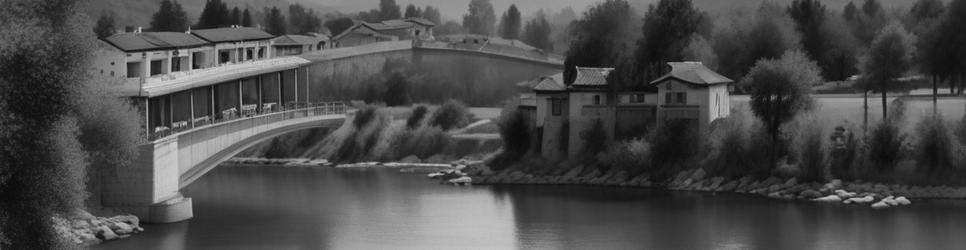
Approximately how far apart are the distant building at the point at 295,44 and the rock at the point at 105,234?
4452 centimetres

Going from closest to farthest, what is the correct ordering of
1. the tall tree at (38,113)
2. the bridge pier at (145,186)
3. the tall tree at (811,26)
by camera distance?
the tall tree at (38,113) < the bridge pier at (145,186) < the tall tree at (811,26)

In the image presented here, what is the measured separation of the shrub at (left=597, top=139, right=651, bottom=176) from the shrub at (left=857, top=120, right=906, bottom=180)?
7.64 m

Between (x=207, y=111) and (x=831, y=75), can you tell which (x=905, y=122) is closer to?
(x=831, y=75)

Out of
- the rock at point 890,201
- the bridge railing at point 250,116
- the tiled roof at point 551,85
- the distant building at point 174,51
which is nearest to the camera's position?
the bridge railing at point 250,116

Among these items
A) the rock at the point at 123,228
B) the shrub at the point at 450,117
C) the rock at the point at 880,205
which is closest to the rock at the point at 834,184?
the rock at the point at 880,205

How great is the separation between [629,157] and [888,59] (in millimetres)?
9332

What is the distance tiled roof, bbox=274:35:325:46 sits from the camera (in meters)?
92.2

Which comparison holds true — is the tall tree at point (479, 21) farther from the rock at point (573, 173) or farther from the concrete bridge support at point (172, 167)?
the concrete bridge support at point (172, 167)

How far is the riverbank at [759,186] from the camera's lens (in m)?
55.7

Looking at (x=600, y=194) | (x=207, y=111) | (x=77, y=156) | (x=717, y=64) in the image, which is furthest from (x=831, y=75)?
(x=77, y=156)

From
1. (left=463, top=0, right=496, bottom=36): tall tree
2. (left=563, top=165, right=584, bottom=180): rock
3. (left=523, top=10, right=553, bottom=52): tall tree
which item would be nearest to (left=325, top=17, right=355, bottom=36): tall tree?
(left=523, top=10, right=553, bottom=52): tall tree

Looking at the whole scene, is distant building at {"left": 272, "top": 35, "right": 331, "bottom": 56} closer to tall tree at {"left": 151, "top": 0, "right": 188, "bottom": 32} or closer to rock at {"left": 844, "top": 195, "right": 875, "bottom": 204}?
tall tree at {"left": 151, "top": 0, "right": 188, "bottom": 32}

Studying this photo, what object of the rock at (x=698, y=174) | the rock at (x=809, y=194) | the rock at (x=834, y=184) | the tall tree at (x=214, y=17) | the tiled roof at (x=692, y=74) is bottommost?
the rock at (x=809, y=194)

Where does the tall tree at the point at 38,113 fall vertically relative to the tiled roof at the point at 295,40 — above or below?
below
